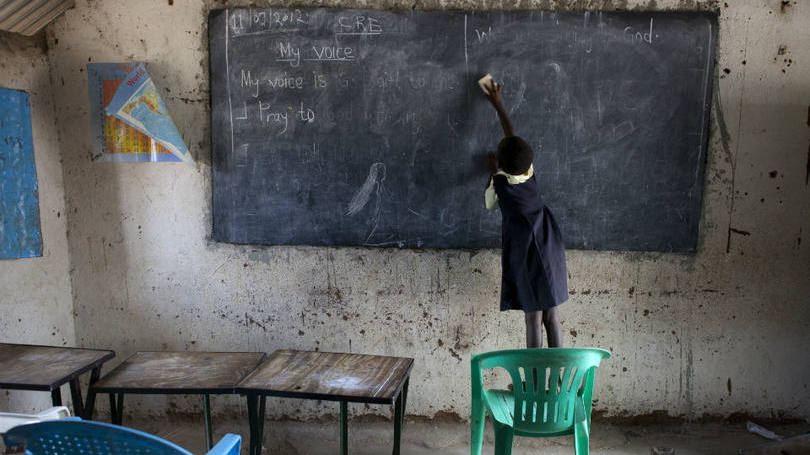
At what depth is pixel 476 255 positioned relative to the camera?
9.48ft

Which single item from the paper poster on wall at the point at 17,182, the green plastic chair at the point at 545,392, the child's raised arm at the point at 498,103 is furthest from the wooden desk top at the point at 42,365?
the child's raised arm at the point at 498,103

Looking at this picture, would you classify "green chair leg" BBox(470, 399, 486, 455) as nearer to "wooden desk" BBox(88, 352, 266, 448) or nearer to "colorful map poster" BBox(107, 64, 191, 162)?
"wooden desk" BBox(88, 352, 266, 448)

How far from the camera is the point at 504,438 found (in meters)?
2.02

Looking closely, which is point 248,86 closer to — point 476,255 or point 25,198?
point 25,198

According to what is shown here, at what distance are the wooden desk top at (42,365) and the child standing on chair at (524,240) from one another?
1840 mm

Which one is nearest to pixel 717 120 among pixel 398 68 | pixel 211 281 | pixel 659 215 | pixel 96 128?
pixel 659 215

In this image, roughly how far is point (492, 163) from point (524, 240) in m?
0.50

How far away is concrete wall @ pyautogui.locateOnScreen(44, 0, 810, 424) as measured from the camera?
2740 mm

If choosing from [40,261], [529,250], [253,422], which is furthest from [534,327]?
[40,261]

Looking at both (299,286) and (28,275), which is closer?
(28,275)

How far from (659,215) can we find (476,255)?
98 cm

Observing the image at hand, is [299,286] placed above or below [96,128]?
below

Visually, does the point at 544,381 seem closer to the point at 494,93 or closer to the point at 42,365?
the point at 494,93

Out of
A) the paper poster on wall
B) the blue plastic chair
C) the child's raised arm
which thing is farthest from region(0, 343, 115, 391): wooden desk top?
the child's raised arm
